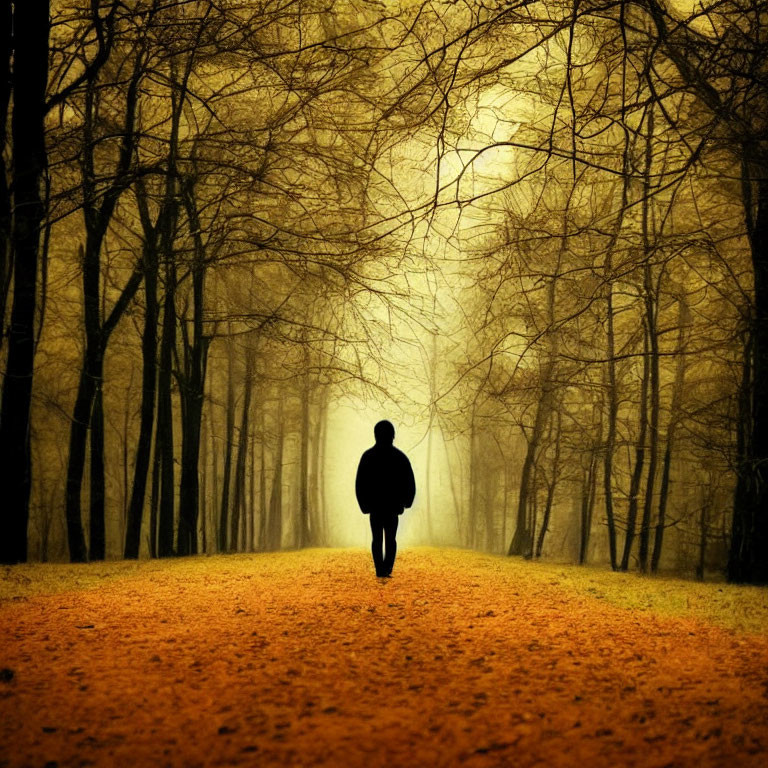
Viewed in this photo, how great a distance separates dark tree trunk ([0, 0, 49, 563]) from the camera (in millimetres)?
8055

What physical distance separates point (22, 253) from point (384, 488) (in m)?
6.19

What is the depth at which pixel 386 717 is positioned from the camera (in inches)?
111

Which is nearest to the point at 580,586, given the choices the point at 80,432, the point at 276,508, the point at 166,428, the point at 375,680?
the point at 375,680

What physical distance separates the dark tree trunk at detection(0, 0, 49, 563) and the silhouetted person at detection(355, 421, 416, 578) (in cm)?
514

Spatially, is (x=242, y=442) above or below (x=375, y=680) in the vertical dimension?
above

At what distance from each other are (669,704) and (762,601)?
4.27 m

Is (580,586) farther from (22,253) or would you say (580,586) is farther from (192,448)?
(22,253)

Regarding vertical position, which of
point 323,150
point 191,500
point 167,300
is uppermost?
point 323,150

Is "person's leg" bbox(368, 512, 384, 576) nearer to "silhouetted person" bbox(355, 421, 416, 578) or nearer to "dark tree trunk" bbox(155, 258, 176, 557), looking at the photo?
"silhouetted person" bbox(355, 421, 416, 578)

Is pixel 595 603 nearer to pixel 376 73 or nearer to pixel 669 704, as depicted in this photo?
pixel 669 704

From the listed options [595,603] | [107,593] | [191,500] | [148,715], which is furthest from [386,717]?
[191,500]

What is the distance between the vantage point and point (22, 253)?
8438 mm

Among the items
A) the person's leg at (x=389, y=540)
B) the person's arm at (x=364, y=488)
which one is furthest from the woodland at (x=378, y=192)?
the person's leg at (x=389, y=540)

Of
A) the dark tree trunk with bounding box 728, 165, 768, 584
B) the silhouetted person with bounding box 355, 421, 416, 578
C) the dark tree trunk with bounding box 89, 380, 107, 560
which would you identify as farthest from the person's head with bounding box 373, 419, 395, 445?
the dark tree trunk with bounding box 89, 380, 107, 560
